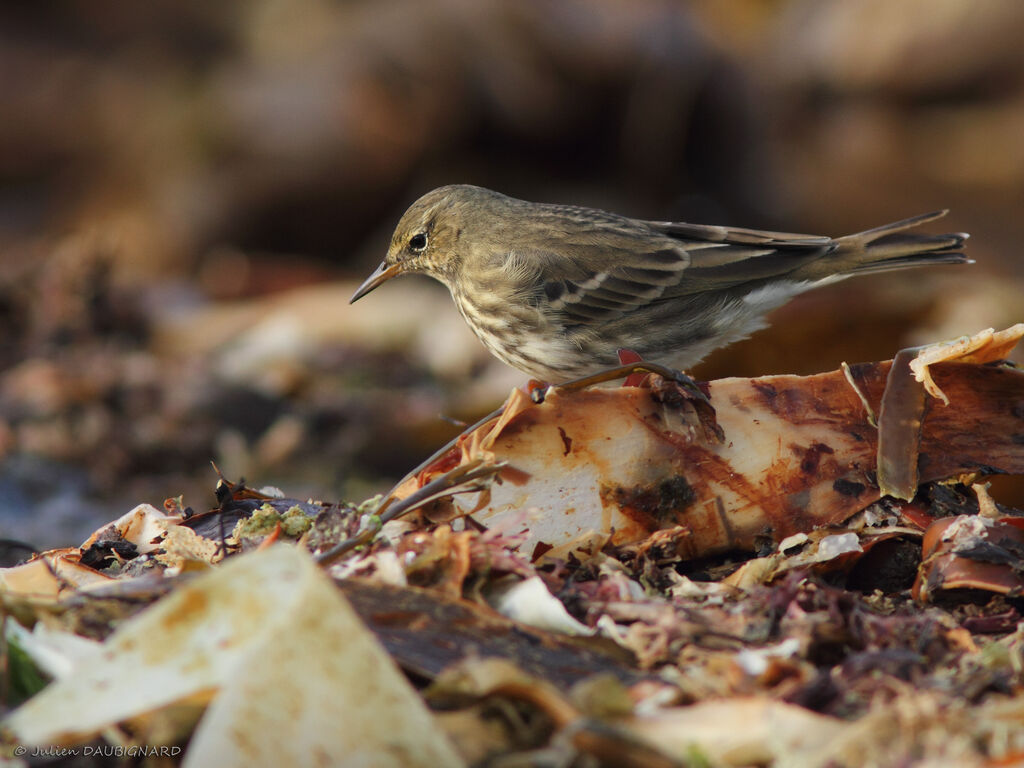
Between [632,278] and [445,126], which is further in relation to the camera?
[445,126]

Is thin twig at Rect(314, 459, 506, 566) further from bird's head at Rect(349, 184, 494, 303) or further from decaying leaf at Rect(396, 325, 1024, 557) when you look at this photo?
bird's head at Rect(349, 184, 494, 303)

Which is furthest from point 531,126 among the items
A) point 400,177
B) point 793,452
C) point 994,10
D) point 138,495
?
point 793,452

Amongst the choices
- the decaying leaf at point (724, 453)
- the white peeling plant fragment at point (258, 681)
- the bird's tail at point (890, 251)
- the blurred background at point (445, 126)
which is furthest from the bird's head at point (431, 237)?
the white peeling plant fragment at point (258, 681)

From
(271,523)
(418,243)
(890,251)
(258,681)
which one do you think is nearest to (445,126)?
(418,243)

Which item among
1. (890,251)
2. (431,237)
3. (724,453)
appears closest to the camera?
(724,453)

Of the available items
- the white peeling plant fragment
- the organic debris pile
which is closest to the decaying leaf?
the organic debris pile

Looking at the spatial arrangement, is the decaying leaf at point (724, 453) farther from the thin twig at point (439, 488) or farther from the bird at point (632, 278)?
the bird at point (632, 278)

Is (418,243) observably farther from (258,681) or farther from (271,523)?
(258,681)
